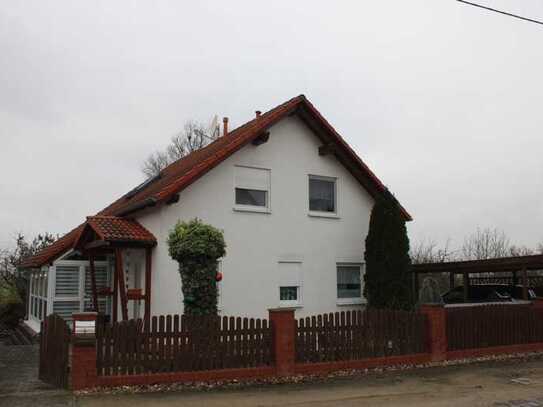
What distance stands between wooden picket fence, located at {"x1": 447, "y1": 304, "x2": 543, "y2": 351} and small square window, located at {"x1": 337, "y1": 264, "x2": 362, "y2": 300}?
15.3 feet

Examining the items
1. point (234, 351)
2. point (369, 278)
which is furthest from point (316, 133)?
point (234, 351)

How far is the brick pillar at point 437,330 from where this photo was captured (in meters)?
12.3

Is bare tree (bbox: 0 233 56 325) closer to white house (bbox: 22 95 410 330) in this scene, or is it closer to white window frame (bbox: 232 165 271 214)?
white house (bbox: 22 95 410 330)

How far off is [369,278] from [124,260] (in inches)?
273

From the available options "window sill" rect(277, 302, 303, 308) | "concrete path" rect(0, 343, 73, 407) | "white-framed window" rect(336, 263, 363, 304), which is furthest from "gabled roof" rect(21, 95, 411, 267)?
"concrete path" rect(0, 343, 73, 407)

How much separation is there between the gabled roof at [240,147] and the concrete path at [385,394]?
5.57 meters

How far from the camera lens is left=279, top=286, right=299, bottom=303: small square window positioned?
15.8m

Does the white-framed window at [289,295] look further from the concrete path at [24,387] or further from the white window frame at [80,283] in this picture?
the concrete path at [24,387]

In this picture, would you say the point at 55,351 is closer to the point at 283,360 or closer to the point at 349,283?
the point at 283,360

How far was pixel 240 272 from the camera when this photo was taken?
14.9 m

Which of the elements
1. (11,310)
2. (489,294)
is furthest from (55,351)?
→ (489,294)

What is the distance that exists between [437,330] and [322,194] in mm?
6098

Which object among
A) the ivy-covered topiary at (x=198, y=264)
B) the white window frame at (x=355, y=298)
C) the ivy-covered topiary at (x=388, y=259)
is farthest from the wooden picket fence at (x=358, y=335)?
the white window frame at (x=355, y=298)

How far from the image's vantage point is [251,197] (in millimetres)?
15688
